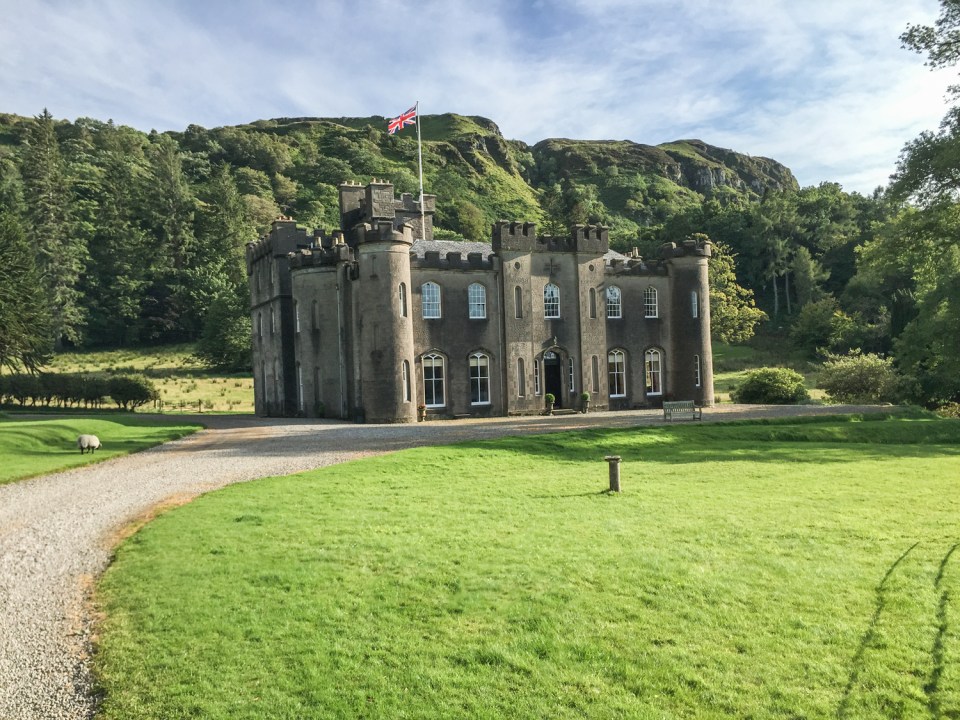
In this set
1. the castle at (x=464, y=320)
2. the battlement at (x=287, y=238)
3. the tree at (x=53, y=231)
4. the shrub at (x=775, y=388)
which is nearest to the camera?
the castle at (x=464, y=320)

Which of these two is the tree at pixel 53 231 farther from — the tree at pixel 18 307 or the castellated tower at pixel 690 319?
the castellated tower at pixel 690 319

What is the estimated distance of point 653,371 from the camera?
38469 millimetres

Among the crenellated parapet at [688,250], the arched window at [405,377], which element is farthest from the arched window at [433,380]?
the crenellated parapet at [688,250]

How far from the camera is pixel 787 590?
27.2 ft

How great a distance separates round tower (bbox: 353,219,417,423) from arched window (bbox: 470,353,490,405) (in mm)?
3701

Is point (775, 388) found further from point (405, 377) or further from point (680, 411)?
point (405, 377)

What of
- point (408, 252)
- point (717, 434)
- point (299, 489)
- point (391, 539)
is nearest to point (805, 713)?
point (391, 539)

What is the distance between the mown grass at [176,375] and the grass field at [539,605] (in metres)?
37.4

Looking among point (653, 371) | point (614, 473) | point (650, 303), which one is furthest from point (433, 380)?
point (614, 473)

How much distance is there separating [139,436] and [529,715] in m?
23.8

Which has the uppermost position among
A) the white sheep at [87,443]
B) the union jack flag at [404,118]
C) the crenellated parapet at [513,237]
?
the union jack flag at [404,118]

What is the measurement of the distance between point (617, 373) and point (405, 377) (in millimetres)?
12052

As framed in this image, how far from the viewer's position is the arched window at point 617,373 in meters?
37.4

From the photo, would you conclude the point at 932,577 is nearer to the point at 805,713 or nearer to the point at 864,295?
the point at 805,713
